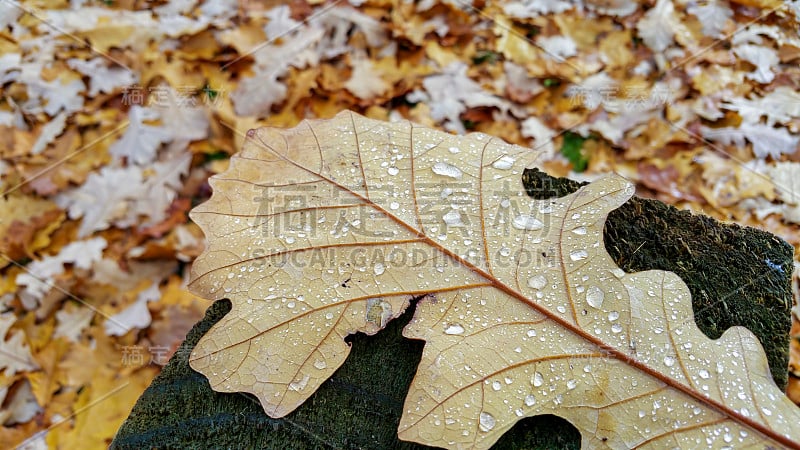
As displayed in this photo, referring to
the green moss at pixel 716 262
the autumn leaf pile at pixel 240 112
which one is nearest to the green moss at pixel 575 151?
the autumn leaf pile at pixel 240 112

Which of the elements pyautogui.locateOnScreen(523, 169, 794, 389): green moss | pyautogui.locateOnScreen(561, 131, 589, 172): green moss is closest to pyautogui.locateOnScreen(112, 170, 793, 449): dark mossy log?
pyautogui.locateOnScreen(523, 169, 794, 389): green moss

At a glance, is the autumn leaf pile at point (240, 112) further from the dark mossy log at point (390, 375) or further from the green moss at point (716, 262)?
the green moss at point (716, 262)

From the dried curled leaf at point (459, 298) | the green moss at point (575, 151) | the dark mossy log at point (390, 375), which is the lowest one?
the green moss at point (575, 151)

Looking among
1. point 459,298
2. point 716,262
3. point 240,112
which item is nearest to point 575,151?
point 716,262

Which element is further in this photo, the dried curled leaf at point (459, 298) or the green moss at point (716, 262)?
the green moss at point (716, 262)

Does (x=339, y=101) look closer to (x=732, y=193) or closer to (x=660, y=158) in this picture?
(x=660, y=158)

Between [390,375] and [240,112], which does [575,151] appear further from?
[390,375]
